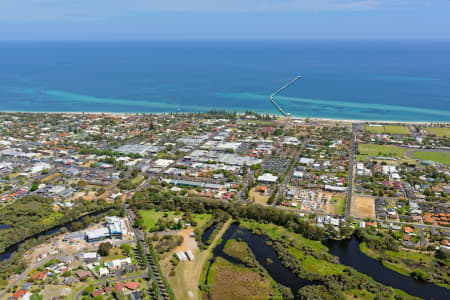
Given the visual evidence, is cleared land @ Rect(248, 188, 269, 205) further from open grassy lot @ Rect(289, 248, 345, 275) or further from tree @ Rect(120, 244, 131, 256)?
tree @ Rect(120, 244, 131, 256)

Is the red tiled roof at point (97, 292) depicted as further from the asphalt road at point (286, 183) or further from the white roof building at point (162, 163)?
the white roof building at point (162, 163)

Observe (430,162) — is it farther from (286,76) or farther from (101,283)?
(286,76)

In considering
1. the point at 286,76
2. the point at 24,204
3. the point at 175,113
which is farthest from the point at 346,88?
the point at 24,204

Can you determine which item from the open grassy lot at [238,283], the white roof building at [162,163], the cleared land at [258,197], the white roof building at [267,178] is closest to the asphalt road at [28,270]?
the open grassy lot at [238,283]

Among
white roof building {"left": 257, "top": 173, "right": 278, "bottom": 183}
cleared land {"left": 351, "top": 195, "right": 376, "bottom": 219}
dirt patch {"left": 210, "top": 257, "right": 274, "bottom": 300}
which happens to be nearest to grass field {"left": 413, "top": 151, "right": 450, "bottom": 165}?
cleared land {"left": 351, "top": 195, "right": 376, "bottom": 219}

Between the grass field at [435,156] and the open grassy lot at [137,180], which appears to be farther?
the grass field at [435,156]

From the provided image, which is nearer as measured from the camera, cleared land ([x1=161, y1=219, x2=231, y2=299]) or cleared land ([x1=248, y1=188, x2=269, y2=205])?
cleared land ([x1=161, y1=219, x2=231, y2=299])
